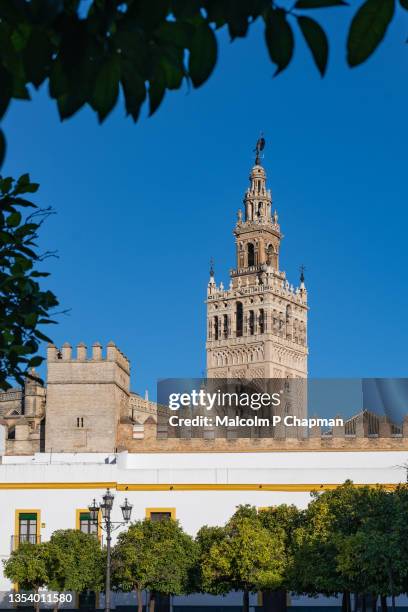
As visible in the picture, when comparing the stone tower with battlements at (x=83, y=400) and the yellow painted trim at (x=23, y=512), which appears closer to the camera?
the yellow painted trim at (x=23, y=512)

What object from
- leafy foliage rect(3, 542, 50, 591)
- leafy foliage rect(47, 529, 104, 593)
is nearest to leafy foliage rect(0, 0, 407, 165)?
leafy foliage rect(47, 529, 104, 593)

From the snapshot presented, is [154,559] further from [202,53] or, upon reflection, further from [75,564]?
[202,53]

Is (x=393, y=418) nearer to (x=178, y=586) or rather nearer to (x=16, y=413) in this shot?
(x=178, y=586)

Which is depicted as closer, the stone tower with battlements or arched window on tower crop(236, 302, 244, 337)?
the stone tower with battlements

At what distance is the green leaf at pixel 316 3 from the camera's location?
2.69m

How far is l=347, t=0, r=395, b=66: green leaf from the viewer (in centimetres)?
280

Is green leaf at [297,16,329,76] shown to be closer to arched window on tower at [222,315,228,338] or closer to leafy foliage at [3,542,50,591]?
leafy foliage at [3,542,50,591]

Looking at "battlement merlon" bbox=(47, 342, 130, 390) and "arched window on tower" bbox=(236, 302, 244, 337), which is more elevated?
"arched window on tower" bbox=(236, 302, 244, 337)

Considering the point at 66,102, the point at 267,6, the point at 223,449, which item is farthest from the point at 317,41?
the point at 223,449

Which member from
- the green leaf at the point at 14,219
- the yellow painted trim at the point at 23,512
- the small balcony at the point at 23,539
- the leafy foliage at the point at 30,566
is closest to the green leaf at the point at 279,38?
the green leaf at the point at 14,219

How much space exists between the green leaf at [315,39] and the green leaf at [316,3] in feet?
0.09

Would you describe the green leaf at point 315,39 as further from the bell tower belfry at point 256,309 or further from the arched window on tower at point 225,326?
the arched window on tower at point 225,326

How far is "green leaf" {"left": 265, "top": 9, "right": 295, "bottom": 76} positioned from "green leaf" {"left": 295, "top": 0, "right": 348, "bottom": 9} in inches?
1.8

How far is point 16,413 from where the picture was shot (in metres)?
84.5
